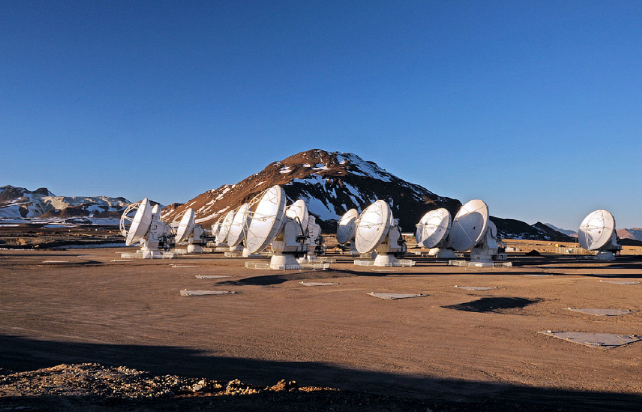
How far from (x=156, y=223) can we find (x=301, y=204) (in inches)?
719

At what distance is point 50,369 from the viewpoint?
9.18 metres

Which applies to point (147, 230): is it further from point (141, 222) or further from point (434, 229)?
point (434, 229)

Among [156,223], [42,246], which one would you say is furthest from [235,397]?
[42,246]

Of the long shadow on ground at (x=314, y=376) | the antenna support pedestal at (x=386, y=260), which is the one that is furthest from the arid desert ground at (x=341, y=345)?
the antenna support pedestal at (x=386, y=260)

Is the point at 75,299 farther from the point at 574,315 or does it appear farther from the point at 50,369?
the point at 574,315

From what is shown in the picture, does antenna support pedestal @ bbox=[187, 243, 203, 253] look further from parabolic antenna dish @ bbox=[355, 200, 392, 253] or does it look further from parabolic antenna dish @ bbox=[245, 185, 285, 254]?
parabolic antenna dish @ bbox=[245, 185, 285, 254]

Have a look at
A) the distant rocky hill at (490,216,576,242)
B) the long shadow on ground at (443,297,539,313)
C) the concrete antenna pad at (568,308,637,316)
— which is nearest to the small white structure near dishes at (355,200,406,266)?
the long shadow on ground at (443,297,539,313)

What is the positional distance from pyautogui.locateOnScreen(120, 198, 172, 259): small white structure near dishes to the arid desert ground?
23.9 m

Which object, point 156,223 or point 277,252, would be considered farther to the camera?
point 156,223

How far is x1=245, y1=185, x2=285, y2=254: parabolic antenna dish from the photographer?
33.7 metres

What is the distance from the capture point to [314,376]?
9562mm

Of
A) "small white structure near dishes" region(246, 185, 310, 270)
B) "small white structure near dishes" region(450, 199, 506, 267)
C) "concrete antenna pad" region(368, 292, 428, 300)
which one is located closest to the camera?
"concrete antenna pad" region(368, 292, 428, 300)

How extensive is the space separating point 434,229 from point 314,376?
155 feet

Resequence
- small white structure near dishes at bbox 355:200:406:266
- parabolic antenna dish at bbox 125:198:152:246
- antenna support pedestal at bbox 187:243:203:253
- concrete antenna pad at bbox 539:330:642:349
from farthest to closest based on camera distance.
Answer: antenna support pedestal at bbox 187:243:203:253, parabolic antenna dish at bbox 125:198:152:246, small white structure near dishes at bbox 355:200:406:266, concrete antenna pad at bbox 539:330:642:349
